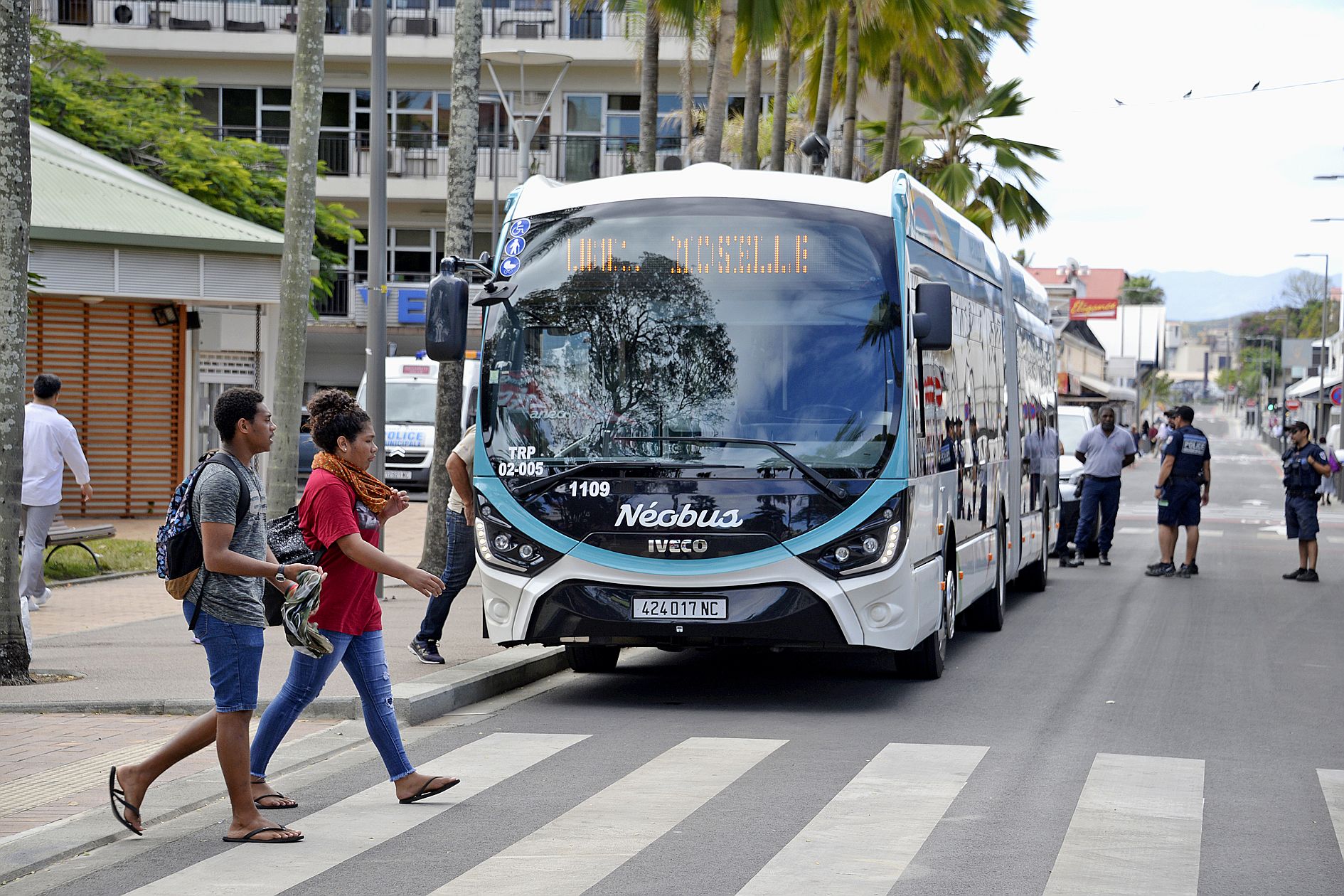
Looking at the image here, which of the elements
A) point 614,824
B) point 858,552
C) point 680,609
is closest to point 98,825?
point 614,824

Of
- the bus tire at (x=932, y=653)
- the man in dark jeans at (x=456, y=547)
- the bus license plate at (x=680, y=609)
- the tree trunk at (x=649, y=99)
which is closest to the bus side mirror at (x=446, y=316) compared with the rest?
the man in dark jeans at (x=456, y=547)

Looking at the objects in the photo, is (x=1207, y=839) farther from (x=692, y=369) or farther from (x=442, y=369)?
(x=442, y=369)

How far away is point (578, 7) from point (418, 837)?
56.1 feet

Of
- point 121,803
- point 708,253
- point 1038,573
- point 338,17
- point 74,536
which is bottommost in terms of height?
point 1038,573

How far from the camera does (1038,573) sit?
18375 mm

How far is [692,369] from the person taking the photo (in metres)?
9.78

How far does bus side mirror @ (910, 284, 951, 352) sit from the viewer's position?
31.9 feet

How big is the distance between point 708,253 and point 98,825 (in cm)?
497

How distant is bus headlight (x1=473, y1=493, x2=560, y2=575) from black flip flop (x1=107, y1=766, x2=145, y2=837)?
3.57 m

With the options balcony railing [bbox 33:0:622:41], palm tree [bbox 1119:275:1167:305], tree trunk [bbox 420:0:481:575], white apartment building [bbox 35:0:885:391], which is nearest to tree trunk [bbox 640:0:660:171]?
tree trunk [bbox 420:0:481:575]

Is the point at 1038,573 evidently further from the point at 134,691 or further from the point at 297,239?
the point at 134,691

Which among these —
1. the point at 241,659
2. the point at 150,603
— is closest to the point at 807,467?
the point at 241,659

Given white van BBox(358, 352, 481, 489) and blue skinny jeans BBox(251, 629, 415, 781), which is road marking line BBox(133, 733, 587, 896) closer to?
blue skinny jeans BBox(251, 629, 415, 781)

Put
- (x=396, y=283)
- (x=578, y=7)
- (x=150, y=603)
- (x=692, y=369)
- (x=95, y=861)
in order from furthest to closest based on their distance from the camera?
(x=396, y=283) → (x=578, y=7) → (x=150, y=603) → (x=692, y=369) → (x=95, y=861)
